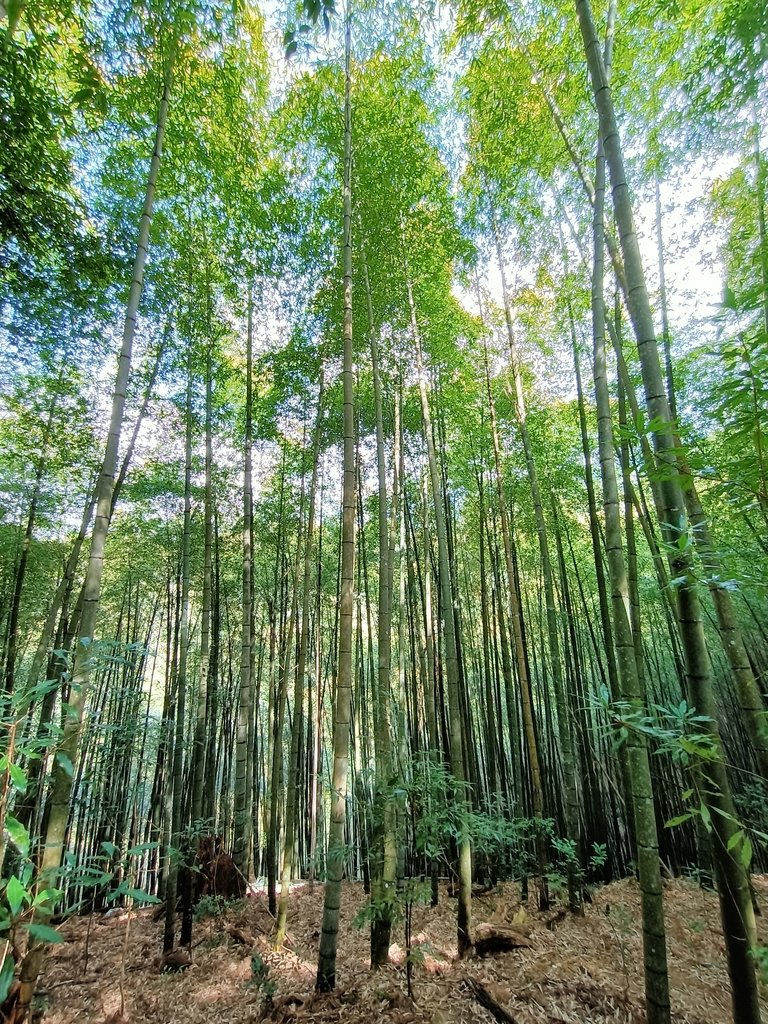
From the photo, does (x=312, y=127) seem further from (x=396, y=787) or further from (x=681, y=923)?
(x=681, y=923)

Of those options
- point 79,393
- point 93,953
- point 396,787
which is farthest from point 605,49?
point 93,953

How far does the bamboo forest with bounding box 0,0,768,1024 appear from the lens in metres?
1.66

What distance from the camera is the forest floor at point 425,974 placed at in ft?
8.27

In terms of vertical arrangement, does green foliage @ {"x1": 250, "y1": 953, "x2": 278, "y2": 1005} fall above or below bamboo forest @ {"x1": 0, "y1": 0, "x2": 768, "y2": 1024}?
below

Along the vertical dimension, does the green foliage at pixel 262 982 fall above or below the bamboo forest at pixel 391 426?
below

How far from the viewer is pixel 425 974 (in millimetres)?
2967

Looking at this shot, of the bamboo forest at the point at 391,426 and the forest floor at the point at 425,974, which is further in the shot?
the forest floor at the point at 425,974

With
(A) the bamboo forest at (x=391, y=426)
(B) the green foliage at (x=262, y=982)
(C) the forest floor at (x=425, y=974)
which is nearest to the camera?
(A) the bamboo forest at (x=391, y=426)

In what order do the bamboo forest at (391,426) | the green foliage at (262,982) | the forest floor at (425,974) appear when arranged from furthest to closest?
the green foliage at (262,982), the forest floor at (425,974), the bamboo forest at (391,426)

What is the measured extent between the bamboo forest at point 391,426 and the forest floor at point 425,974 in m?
0.03

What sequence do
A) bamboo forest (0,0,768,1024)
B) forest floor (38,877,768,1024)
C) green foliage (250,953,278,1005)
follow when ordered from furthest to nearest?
green foliage (250,953,278,1005)
forest floor (38,877,768,1024)
bamboo forest (0,0,768,1024)

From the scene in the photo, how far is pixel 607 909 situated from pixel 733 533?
4.80m

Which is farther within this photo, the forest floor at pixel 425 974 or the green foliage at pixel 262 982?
the green foliage at pixel 262 982

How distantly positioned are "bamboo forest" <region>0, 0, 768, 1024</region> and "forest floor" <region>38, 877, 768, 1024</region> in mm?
35
